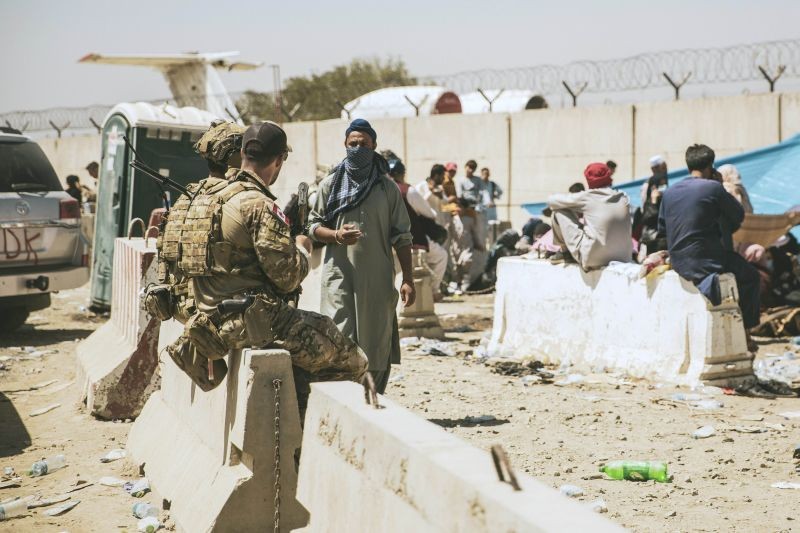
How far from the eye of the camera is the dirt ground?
520 centimetres

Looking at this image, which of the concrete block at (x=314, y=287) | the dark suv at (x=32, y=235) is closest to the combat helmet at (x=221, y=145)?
the concrete block at (x=314, y=287)

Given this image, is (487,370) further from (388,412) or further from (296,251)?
(388,412)

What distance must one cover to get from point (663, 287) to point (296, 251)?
460 centimetres

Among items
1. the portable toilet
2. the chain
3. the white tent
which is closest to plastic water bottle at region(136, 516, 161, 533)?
the chain

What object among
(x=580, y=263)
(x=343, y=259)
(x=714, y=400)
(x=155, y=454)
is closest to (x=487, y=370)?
(x=580, y=263)

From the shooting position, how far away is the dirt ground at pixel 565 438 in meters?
5.20

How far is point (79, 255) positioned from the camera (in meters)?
11.7

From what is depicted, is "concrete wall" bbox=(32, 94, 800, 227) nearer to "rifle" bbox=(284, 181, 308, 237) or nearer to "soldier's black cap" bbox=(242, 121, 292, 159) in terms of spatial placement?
"rifle" bbox=(284, 181, 308, 237)

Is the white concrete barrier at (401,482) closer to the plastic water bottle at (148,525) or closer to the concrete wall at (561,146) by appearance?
the plastic water bottle at (148,525)

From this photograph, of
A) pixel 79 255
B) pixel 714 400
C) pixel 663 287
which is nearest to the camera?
pixel 714 400

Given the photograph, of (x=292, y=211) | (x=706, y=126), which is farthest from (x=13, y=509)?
(x=706, y=126)

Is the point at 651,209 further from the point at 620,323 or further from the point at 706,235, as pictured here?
the point at 706,235

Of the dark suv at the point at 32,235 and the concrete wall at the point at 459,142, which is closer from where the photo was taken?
the dark suv at the point at 32,235

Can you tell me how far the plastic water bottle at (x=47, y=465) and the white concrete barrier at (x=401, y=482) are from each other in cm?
A: 294
